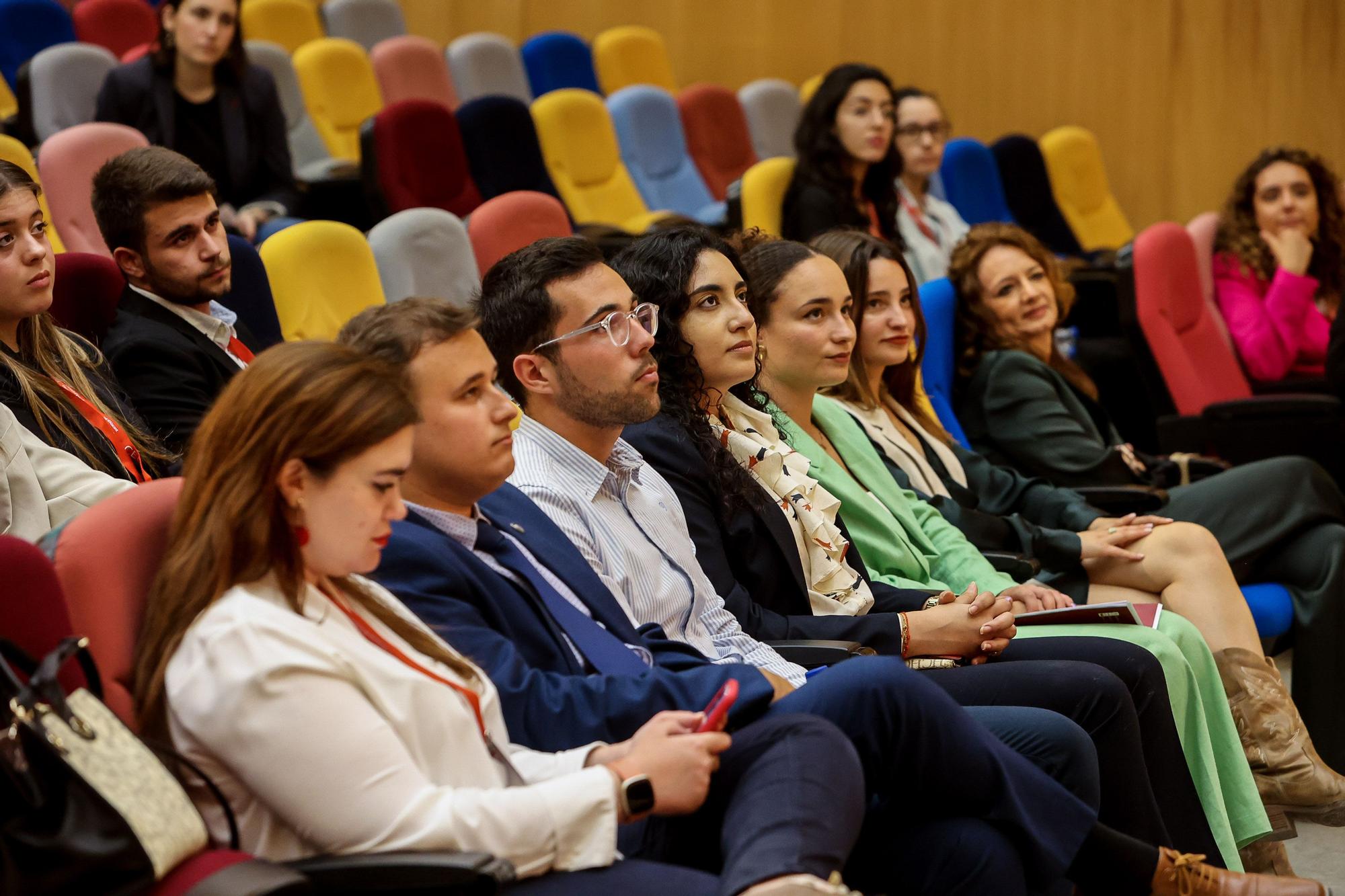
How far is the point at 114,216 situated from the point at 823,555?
4.04ft

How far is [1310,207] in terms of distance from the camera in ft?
13.1

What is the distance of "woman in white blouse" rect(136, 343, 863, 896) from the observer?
1.11m

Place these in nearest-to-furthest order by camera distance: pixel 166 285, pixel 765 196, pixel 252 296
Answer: pixel 166 285 → pixel 252 296 → pixel 765 196

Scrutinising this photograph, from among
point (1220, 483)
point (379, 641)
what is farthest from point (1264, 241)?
point (379, 641)

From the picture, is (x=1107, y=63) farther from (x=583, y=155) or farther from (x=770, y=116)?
(x=583, y=155)

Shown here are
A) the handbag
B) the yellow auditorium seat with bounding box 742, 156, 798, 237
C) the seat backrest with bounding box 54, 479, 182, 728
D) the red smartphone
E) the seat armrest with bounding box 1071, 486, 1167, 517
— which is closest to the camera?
the handbag

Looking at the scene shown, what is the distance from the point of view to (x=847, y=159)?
13.1ft

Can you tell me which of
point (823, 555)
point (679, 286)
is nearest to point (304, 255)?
point (679, 286)

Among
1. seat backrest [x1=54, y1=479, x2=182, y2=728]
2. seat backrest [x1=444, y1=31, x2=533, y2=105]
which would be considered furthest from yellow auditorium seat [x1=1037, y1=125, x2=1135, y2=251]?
seat backrest [x1=54, y1=479, x2=182, y2=728]

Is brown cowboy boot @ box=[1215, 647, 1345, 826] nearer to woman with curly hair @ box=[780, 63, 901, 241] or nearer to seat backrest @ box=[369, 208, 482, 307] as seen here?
seat backrest @ box=[369, 208, 482, 307]

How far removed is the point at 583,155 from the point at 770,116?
1.16m

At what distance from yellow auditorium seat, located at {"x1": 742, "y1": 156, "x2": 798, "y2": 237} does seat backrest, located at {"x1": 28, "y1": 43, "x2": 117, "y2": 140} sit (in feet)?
5.68

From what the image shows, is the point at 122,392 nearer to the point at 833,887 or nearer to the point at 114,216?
the point at 114,216

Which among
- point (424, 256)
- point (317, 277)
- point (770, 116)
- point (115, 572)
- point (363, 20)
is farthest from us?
point (770, 116)
